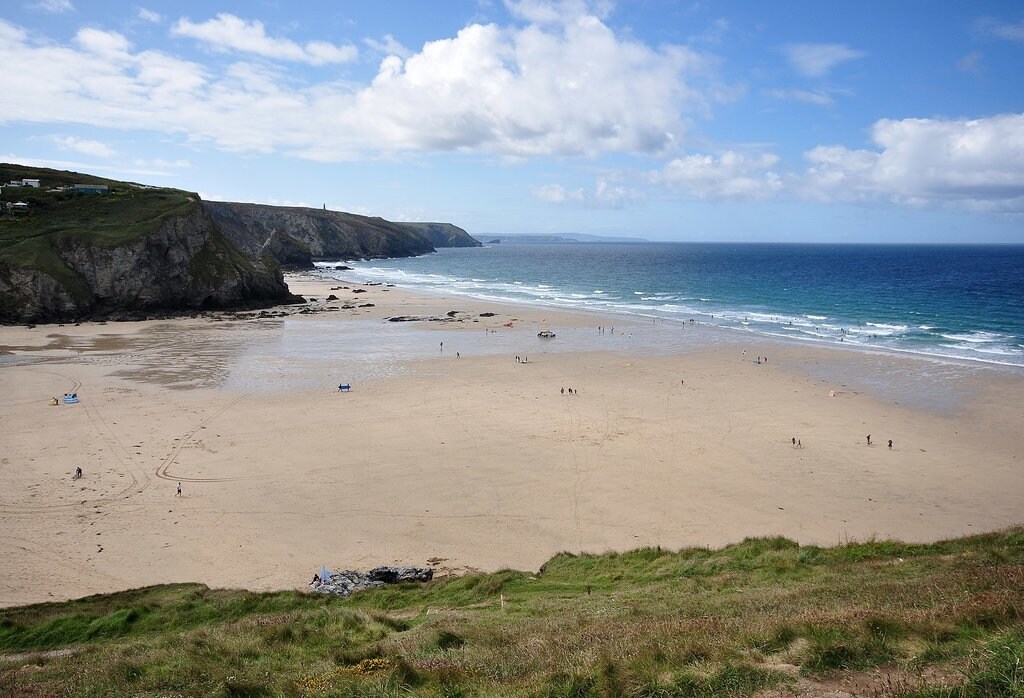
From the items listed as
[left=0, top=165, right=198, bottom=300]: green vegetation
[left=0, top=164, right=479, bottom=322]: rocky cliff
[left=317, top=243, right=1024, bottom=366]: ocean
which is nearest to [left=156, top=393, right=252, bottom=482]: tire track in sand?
[left=0, top=164, right=479, bottom=322]: rocky cliff

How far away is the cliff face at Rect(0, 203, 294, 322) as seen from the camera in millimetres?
51812

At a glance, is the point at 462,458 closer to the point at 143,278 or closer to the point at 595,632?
the point at 595,632

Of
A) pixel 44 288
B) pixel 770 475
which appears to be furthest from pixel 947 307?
pixel 44 288

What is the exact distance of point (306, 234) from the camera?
486 feet

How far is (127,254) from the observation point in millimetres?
56125

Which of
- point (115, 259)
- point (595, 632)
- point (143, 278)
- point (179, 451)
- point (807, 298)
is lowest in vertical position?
point (179, 451)

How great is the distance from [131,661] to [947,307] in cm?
7235

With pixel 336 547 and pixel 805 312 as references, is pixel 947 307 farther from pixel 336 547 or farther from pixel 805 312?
pixel 336 547

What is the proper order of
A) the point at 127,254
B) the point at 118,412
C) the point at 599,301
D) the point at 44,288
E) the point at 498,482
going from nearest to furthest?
1. the point at 498,482
2. the point at 118,412
3. the point at 44,288
4. the point at 127,254
5. the point at 599,301

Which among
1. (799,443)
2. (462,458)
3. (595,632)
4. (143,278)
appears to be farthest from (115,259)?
(595,632)

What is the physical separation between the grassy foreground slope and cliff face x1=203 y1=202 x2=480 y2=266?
104996 millimetres

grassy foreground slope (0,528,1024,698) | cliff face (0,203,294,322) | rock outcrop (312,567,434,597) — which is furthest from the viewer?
cliff face (0,203,294,322)

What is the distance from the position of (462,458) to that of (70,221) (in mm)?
58072

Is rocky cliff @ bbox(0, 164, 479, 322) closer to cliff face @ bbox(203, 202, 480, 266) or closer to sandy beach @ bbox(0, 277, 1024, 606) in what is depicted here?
sandy beach @ bbox(0, 277, 1024, 606)
